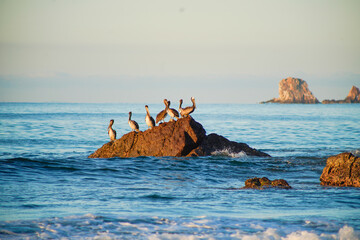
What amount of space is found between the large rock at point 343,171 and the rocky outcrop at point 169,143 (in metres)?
6.16

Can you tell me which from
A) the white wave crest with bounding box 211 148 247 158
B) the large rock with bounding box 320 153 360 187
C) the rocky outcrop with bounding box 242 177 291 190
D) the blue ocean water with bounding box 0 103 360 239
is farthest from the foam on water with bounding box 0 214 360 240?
the white wave crest with bounding box 211 148 247 158

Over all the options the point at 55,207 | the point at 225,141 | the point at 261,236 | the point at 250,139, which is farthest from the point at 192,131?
the point at 250,139

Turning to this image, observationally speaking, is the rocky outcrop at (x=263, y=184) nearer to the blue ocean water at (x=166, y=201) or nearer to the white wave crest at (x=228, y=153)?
the blue ocean water at (x=166, y=201)

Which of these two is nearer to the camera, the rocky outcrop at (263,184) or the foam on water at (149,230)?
the foam on water at (149,230)

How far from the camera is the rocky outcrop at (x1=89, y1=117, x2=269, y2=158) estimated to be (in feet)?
57.8

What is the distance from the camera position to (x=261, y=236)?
26.2 feet

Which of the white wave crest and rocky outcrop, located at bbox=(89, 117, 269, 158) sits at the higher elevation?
rocky outcrop, located at bbox=(89, 117, 269, 158)

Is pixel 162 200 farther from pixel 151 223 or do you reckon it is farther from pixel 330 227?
pixel 330 227

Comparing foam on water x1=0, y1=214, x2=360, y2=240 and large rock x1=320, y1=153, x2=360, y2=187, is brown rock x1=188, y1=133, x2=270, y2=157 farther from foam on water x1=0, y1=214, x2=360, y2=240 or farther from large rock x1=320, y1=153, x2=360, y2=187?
foam on water x1=0, y1=214, x2=360, y2=240

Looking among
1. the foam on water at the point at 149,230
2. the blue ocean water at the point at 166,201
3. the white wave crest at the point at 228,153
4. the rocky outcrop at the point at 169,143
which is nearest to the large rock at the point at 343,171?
the blue ocean water at the point at 166,201

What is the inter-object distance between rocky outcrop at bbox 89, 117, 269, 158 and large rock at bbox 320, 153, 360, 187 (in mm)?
6156

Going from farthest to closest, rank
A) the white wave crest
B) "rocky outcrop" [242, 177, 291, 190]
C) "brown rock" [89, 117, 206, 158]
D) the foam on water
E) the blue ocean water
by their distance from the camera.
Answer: the white wave crest
"brown rock" [89, 117, 206, 158]
"rocky outcrop" [242, 177, 291, 190]
the blue ocean water
the foam on water

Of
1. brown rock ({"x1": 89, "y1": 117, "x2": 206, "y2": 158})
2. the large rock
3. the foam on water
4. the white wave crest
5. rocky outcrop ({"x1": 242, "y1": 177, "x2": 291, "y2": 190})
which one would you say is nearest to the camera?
the foam on water

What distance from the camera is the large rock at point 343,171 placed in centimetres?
1234
